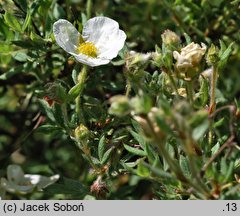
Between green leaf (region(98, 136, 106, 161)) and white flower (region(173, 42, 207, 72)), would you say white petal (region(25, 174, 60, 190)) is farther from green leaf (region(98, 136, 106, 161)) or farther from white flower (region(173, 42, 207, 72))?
white flower (region(173, 42, 207, 72))

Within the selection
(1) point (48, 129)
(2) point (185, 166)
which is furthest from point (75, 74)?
(2) point (185, 166)

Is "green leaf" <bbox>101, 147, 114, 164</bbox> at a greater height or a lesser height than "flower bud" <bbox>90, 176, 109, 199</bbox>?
greater

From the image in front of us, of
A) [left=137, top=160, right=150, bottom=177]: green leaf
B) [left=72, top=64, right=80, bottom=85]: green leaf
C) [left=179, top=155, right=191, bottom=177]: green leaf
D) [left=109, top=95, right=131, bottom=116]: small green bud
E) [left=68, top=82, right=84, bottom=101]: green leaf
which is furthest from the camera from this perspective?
[left=72, top=64, right=80, bottom=85]: green leaf

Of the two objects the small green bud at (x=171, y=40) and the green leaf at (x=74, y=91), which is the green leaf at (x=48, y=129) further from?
the small green bud at (x=171, y=40)

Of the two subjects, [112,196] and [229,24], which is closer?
[112,196]

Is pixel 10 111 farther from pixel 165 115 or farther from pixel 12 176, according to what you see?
pixel 165 115

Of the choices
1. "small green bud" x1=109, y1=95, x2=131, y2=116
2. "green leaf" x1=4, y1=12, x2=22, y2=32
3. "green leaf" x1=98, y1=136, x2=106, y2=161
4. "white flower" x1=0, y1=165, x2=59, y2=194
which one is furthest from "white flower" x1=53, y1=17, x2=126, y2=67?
"small green bud" x1=109, y1=95, x2=131, y2=116

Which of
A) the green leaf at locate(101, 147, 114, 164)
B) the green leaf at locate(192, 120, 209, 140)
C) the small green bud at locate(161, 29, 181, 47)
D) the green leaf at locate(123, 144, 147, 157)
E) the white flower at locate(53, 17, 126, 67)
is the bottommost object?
the green leaf at locate(101, 147, 114, 164)

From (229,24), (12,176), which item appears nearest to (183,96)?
(12,176)
